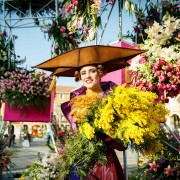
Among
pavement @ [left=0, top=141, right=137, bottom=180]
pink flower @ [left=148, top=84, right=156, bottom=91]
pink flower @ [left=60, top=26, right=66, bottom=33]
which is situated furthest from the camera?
pavement @ [left=0, top=141, right=137, bottom=180]

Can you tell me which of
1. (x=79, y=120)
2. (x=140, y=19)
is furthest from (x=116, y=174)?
(x=140, y=19)

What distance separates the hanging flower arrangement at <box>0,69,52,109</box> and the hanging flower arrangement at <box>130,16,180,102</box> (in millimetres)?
2786

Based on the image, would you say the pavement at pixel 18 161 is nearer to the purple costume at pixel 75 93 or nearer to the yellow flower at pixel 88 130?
the purple costume at pixel 75 93

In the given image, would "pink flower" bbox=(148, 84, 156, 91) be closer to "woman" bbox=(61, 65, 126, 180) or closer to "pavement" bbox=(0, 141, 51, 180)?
"woman" bbox=(61, 65, 126, 180)

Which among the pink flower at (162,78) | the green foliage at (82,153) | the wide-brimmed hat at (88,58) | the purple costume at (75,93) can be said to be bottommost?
the green foliage at (82,153)

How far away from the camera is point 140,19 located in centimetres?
345

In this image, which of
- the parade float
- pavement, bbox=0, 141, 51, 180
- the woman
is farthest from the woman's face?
pavement, bbox=0, 141, 51, 180

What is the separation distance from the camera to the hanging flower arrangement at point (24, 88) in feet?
18.1

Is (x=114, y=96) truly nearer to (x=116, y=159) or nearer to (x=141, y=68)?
(x=116, y=159)

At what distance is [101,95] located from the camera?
2.84m

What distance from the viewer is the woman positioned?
245 cm

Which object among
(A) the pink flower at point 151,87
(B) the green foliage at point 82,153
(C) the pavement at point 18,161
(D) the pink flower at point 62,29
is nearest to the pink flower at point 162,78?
(A) the pink flower at point 151,87

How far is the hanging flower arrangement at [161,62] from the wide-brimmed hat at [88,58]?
0.13 metres

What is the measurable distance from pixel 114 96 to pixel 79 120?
11.5 inches
